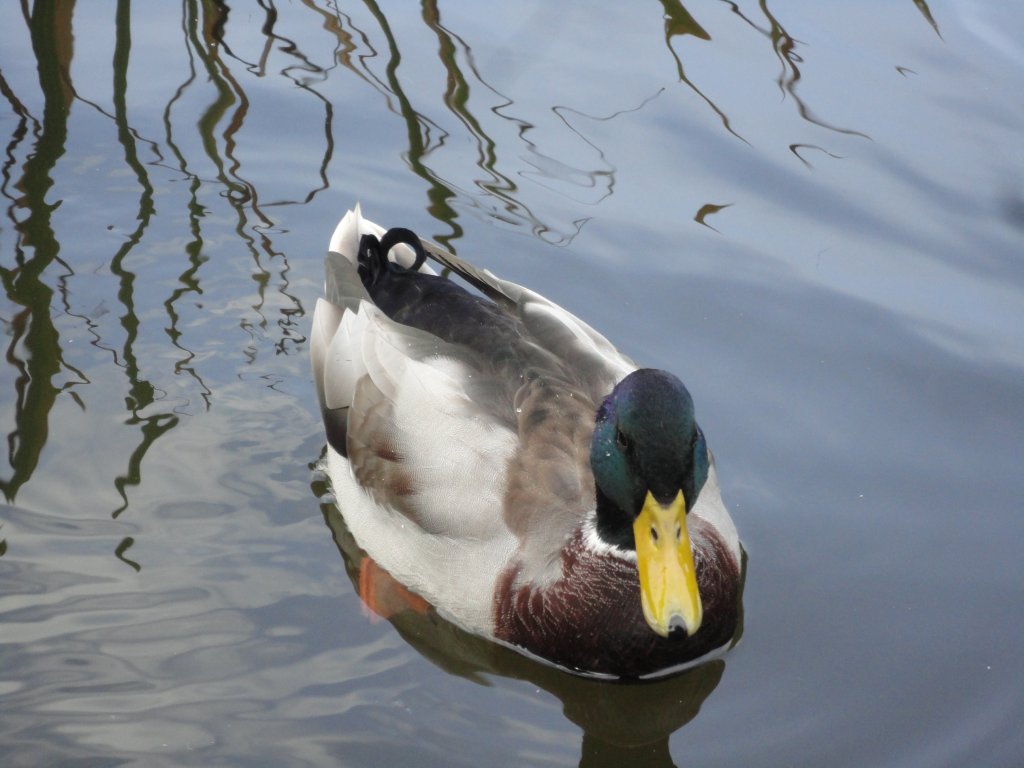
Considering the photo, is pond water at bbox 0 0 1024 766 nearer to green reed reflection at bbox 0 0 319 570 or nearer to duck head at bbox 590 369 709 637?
green reed reflection at bbox 0 0 319 570

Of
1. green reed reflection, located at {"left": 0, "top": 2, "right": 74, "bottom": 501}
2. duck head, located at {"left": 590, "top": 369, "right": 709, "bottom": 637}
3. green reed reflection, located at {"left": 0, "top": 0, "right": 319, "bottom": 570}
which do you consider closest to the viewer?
duck head, located at {"left": 590, "top": 369, "right": 709, "bottom": 637}

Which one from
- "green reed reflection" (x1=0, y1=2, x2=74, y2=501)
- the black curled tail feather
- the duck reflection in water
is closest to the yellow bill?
the duck reflection in water

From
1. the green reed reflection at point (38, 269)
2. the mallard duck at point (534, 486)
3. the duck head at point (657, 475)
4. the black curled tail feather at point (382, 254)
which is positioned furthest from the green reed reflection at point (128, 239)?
the duck head at point (657, 475)

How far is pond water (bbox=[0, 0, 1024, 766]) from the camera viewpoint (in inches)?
167

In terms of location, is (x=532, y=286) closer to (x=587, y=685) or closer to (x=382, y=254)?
(x=382, y=254)

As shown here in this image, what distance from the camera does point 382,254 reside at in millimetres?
5254

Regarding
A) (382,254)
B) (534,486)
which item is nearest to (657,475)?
(534,486)

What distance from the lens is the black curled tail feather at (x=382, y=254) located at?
206 inches

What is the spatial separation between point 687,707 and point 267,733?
124cm

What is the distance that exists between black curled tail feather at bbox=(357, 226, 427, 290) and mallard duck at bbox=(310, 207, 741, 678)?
12.0 inches

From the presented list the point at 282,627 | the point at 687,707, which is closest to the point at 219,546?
the point at 282,627

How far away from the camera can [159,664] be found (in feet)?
14.0

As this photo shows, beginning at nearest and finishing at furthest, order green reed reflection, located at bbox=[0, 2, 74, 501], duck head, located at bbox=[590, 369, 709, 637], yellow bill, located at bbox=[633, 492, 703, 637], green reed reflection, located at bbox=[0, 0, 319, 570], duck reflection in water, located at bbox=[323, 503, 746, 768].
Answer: duck head, located at bbox=[590, 369, 709, 637] → yellow bill, located at bbox=[633, 492, 703, 637] → duck reflection in water, located at bbox=[323, 503, 746, 768] → green reed reflection, located at bbox=[0, 2, 74, 501] → green reed reflection, located at bbox=[0, 0, 319, 570]

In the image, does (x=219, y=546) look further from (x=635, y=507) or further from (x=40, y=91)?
(x=40, y=91)
